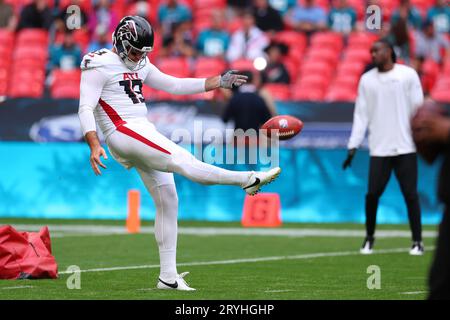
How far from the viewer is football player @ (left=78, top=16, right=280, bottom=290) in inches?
329

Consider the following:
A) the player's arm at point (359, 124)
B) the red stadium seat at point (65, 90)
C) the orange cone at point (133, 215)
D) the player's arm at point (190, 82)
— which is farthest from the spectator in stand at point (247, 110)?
the player's arm at point (190, 82)

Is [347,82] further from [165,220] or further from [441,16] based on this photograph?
[165,220]

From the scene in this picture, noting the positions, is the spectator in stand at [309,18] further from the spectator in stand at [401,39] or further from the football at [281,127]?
the football at [281,127]

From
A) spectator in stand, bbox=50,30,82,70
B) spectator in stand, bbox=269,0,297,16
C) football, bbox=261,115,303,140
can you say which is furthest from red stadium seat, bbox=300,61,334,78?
football, bbox=261,115,303,140

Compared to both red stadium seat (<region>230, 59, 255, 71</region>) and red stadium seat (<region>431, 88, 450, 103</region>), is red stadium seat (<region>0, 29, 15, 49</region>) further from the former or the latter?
red stadium seat (<region>431, 88, 450, 103</region>)

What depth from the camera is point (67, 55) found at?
800 inches

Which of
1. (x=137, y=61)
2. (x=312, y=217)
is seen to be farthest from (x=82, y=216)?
(x=137, y=61)

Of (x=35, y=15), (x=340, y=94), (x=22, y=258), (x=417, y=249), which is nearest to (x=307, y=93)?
(x=340, y=94)

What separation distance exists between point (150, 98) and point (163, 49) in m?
3.38

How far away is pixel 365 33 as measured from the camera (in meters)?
20.0

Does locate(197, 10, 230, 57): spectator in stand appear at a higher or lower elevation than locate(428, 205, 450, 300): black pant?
higher

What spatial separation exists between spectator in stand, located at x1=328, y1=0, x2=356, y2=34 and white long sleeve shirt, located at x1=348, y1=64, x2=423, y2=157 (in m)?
8.04

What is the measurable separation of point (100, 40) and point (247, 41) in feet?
9.18

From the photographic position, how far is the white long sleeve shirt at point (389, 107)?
12078 mm
